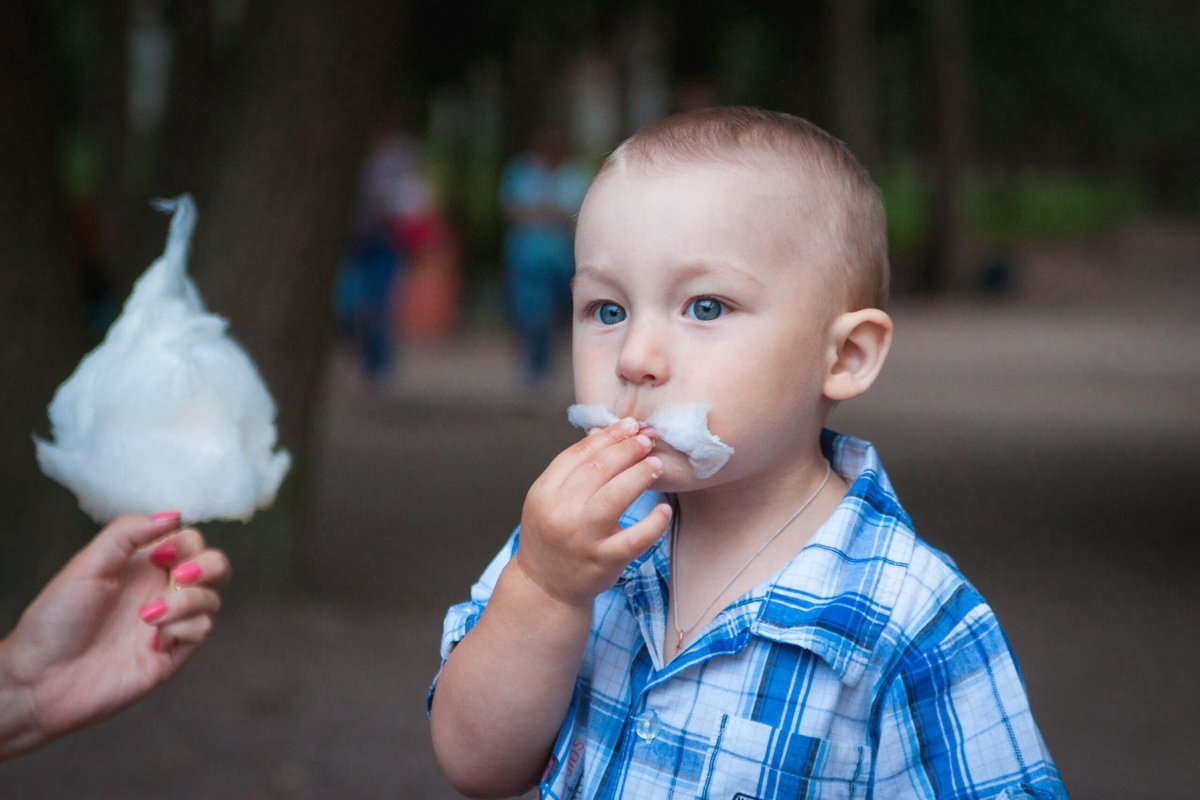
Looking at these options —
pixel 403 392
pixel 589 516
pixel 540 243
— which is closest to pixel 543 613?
pixel 589 516

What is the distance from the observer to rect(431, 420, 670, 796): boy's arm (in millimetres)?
1722

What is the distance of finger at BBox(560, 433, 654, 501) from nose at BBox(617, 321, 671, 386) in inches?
3.2

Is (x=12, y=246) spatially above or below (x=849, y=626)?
above

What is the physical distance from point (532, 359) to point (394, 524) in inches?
167

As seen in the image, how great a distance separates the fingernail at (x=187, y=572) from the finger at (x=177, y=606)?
15 mm

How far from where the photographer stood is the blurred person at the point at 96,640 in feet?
7.00

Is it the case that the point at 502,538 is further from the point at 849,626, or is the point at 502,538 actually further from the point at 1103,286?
the point at 1103,286

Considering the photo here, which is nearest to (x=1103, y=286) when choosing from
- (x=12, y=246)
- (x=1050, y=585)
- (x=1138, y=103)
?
(x=1138, y=103)

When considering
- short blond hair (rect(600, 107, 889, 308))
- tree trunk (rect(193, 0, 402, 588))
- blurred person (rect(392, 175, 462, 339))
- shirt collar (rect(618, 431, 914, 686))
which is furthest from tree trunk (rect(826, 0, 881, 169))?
shirt collar (rect(618, 431, 914, 686))

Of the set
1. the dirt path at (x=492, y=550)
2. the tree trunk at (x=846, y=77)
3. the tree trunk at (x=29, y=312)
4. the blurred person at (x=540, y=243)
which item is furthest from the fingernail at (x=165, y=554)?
the tree trunk at (x=846, y=77)

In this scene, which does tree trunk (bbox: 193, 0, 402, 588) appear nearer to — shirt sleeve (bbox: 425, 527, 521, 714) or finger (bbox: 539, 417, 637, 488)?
shirt sleeve (bbox: 425, 527, 521, 714)

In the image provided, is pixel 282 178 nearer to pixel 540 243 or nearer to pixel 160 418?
pixel 160 418

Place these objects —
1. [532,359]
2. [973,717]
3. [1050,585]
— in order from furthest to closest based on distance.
Answer: [532,359], [1050,585], [973,717]

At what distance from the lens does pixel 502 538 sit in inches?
278
